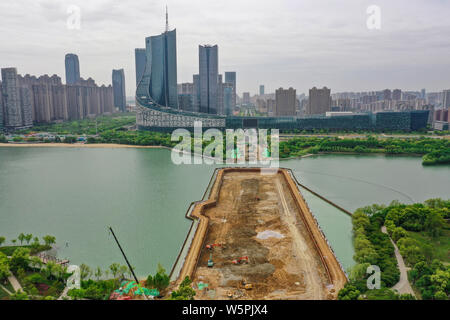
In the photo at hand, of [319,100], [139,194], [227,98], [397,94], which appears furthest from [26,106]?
[397,94]

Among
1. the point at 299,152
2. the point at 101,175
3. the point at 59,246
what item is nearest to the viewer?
the point at 59,246

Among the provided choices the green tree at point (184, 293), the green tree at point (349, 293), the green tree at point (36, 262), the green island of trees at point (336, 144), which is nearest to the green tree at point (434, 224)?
the green tree at point (349, 293)

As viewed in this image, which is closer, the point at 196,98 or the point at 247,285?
the point at 247,285

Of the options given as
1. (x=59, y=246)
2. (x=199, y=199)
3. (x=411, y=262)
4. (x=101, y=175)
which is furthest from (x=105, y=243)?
(x=101, y=175)

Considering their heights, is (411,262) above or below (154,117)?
below

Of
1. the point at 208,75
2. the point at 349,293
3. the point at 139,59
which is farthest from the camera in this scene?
the point at 139,59

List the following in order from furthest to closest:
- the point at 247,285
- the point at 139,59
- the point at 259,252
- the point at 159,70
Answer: the point at 139,59
the point at 159,70
the point at 259,252
the point at 247,285

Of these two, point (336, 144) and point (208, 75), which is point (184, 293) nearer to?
point (336, 144)
